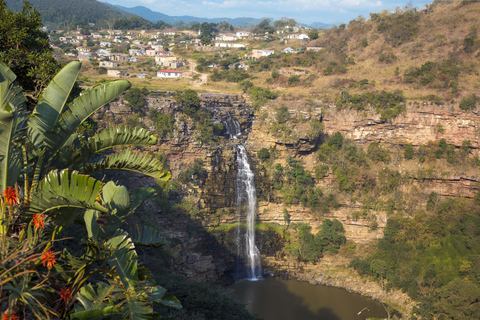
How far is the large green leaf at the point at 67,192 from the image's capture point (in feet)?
11.1

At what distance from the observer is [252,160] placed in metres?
21.9

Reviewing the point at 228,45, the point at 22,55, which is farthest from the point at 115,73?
the point at 22,55

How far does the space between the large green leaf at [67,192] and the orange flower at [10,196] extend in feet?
0.54

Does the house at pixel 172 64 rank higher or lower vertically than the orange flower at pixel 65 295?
higher

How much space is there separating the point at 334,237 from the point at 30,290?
17896 mm

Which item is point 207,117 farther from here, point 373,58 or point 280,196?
point 373,58

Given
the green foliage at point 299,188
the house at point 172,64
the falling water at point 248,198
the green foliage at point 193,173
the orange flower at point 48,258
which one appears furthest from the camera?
the house at point 172,64

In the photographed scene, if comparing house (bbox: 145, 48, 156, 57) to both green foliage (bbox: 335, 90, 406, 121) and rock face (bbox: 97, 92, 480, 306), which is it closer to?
rock face (bbox: 97, 92, 480, 306)

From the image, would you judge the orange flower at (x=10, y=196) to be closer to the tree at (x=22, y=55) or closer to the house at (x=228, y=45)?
the tree at (x=22, y=55)

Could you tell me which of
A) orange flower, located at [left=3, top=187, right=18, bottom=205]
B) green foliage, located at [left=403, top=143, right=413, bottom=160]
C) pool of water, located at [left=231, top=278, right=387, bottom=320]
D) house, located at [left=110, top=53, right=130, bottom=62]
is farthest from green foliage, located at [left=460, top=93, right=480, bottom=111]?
house, located at [left=110, top=53, right=130, bottom=62]

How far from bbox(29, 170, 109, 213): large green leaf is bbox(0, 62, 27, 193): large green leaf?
14.0 inches

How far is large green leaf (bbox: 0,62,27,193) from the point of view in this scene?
10.8ft

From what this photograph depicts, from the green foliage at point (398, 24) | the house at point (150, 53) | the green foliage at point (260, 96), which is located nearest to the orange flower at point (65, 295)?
the green foliage at point (260, 96)

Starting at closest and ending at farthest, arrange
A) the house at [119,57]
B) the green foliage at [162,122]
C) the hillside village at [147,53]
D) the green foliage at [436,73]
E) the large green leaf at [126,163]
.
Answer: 1. the large green leaf at [126,163]
2. the green foliage at [162,122]
3. the green foliage at [436,73]
4. the hillside village at [147,53]
5. the house at [119,57]
